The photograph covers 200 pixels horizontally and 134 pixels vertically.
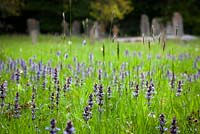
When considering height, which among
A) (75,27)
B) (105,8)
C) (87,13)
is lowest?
(75,27)

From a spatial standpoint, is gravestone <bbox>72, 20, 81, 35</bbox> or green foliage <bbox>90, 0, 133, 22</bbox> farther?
green foliage <bbox>90, 0, 133, 22</bbox>

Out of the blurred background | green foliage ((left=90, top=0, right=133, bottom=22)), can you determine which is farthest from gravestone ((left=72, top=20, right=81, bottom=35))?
the blurred background

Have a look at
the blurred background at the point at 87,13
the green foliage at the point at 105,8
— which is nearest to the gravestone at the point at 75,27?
the green foliage at the point at 105,8

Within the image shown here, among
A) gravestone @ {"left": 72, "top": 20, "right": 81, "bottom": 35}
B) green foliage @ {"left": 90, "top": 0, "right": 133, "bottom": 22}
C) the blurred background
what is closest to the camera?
gravestone @ {"left": 72, "top": 20, "right": 81, "bottom": 35}

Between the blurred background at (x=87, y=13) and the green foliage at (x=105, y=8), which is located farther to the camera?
the blurred background at (x=87, y=13)

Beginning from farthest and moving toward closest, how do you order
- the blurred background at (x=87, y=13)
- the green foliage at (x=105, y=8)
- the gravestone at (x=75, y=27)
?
the blurred background at (x=87, y=13) → the green foliage at (x=105, y=8) → the gravestone at (x=75, y=27)

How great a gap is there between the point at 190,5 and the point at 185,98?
34298mm

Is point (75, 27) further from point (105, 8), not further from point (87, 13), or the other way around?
point (87, 13)

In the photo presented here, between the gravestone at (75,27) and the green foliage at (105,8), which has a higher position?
the green foliage at (105,8)

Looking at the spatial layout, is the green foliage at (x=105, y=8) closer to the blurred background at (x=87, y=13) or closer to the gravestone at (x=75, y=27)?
the blurred background at (x=87, y=13)

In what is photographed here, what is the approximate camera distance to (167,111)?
3949mm

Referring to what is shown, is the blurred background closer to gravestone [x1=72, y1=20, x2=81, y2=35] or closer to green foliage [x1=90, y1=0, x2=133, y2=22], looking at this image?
green foliage [x1=90, y1=0, x2=133, y2=22]

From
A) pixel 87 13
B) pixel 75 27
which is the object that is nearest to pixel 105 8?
pixel 75 27

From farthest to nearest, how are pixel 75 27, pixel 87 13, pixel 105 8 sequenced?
1. pixel 87 13
2. pixel 105 8
3. pixel 75 27
